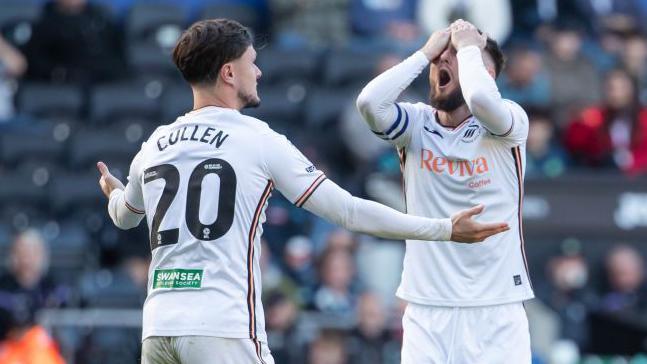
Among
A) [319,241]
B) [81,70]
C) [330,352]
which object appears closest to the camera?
[330,352]

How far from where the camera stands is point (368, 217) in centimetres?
542

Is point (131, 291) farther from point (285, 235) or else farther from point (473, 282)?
point (473, 282)

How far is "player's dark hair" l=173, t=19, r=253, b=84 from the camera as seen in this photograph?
545 cm

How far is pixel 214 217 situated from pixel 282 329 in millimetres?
4999

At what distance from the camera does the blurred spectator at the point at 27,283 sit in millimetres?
10172

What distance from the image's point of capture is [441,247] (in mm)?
6156

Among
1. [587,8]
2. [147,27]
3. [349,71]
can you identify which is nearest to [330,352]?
[349,71]

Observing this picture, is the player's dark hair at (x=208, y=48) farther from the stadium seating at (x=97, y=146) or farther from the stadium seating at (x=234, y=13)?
the stadium seating at (x=234, y=13)

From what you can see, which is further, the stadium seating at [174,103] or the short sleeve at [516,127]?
the stadium seating at [174,103]

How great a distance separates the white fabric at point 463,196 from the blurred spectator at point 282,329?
A: 4012 mm

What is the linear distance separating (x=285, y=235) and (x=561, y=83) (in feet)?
11.0

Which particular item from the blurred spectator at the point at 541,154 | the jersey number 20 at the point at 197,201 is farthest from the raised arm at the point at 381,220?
the blurred spectator at the point at 541,154

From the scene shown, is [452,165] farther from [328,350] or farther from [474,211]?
[328,350]

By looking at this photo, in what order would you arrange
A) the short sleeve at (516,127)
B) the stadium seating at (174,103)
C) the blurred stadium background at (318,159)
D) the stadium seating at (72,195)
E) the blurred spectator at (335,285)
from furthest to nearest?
the stadium seating at (174,103)
the stadium seating at (72,195)
the blurred spectator at (335,285)
the blurred stadium background at (318,159)
the short sleeve at (516,127)
